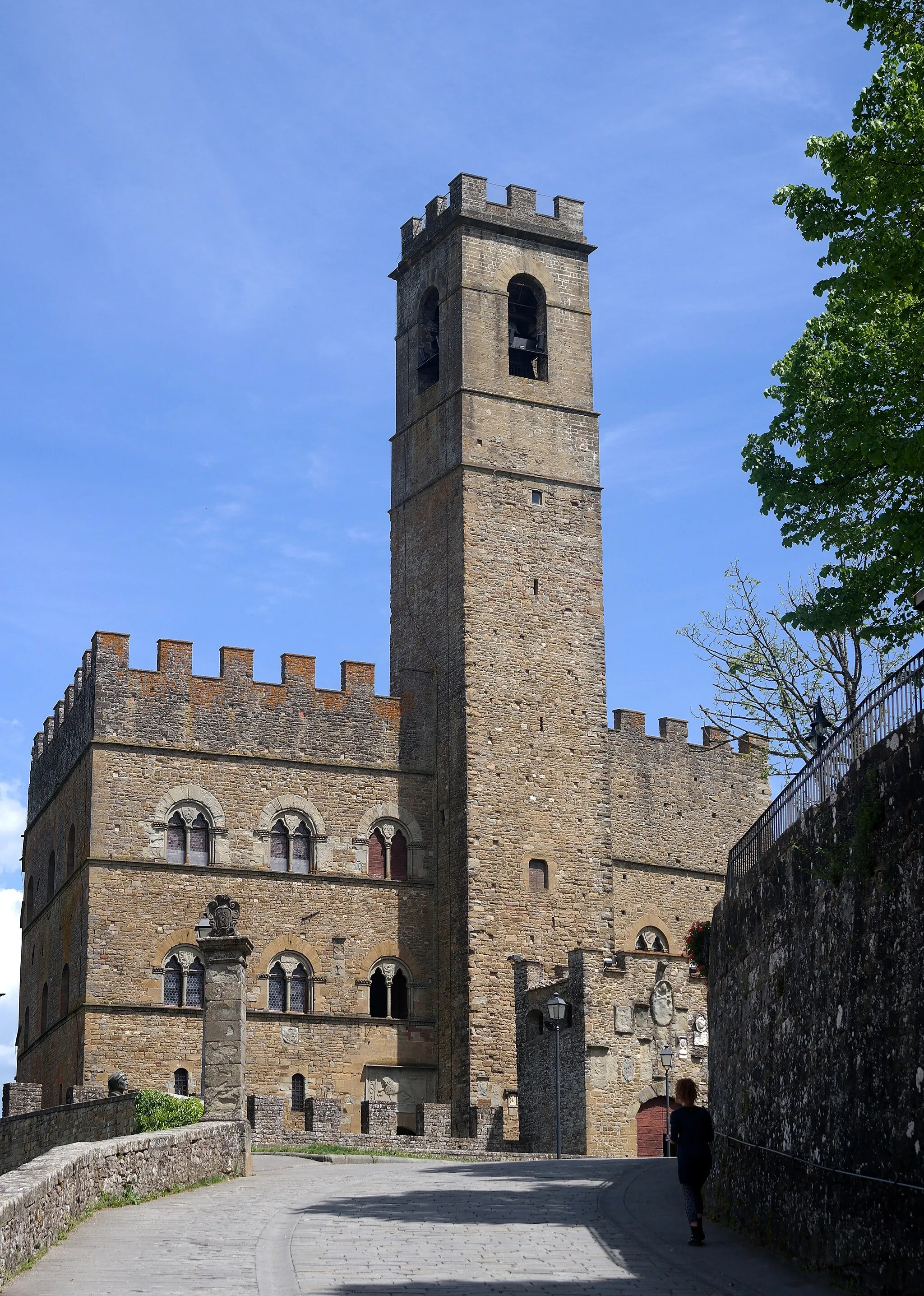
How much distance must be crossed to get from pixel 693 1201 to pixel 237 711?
24.1m

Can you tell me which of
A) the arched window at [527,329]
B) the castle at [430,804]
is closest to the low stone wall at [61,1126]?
the castle at [430,804]

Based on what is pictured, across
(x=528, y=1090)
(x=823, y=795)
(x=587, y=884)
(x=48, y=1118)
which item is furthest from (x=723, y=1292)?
(x=587, y=884)

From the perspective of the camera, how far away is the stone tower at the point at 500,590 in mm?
37250

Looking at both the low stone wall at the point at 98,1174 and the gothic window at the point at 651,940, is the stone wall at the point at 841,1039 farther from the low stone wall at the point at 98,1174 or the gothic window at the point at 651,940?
the gothic window at the point at 651,940

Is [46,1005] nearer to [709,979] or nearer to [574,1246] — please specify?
[709,979]

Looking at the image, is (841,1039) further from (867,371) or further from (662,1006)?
(662,1006)

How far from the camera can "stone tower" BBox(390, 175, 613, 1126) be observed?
122ft

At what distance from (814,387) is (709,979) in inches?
259

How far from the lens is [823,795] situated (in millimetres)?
14266

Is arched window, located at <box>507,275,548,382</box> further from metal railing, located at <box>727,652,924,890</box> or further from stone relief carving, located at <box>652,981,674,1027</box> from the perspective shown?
metal railing, located at <box>727,652,924,890</box>

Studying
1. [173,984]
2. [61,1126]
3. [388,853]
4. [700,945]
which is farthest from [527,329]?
[61,1126]

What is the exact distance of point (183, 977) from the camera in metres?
35.7

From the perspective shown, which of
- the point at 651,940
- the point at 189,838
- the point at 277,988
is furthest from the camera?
the point at 651,940

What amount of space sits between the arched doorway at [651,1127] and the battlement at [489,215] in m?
19.5
